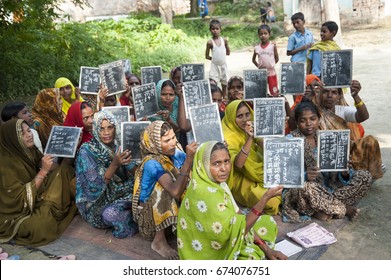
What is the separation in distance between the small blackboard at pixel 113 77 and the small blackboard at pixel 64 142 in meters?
1.42

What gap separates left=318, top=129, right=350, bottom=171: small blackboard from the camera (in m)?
4.42

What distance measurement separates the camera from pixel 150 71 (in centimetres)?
663

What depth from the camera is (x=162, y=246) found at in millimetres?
4051

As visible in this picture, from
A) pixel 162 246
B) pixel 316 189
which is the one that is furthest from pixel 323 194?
pixel 162 246

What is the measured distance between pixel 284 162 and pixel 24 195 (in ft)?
8.10

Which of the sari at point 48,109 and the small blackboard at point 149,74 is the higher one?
the small blackboard at point 149,74

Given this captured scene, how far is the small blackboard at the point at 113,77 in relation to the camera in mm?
5918

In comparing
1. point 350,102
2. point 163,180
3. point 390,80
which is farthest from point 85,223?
point 390,80

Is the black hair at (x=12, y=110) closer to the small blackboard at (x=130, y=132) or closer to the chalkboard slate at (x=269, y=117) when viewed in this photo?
the small blackboard at (x=130, y=132)

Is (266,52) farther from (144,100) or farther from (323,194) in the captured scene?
(323,194)

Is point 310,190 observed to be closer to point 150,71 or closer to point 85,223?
point 85,223

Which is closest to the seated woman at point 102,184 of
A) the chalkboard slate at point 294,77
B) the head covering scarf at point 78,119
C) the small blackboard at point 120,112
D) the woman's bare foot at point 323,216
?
the small blackboard at point 120,112

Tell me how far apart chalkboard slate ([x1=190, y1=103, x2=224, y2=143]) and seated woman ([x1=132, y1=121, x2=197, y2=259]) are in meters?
0.52

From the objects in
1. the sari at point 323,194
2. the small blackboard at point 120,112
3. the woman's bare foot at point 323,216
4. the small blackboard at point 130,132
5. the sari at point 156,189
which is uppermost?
the small blackboard at point 120,112
